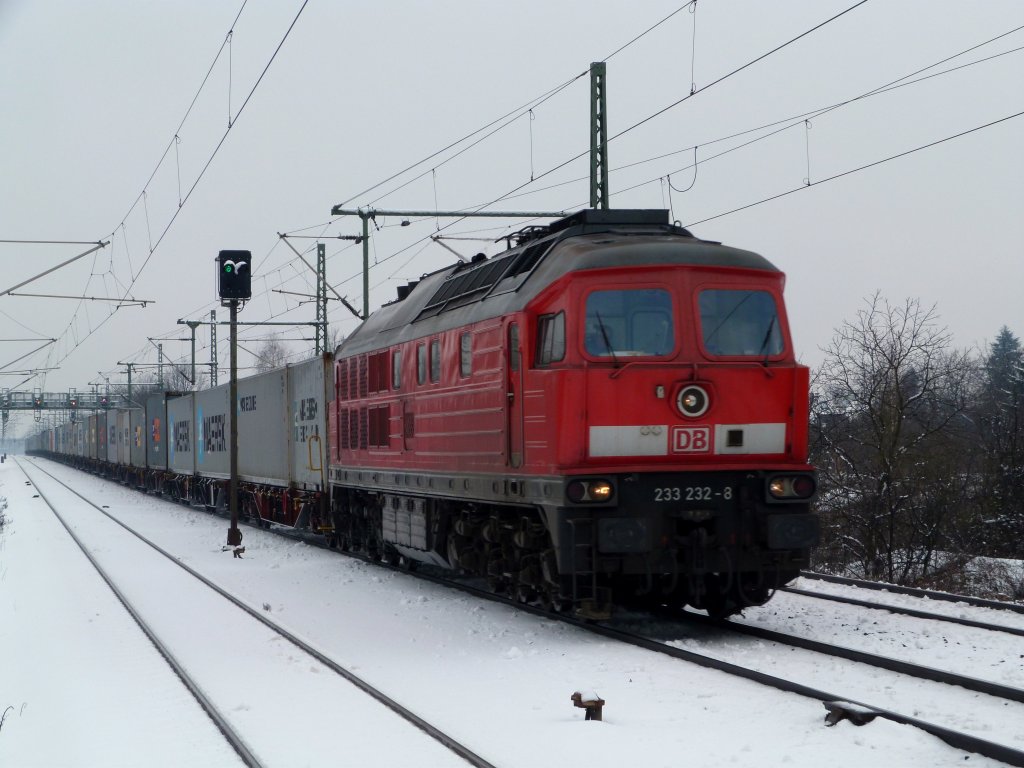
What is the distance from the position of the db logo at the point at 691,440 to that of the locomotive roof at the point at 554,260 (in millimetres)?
1522

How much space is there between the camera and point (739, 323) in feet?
35.3

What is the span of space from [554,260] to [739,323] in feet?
5.95

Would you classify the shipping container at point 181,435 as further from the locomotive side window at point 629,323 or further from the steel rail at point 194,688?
the locomotive side window at point 629,323

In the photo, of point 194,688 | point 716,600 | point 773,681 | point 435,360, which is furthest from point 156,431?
point 773,681

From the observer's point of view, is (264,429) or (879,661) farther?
(264,429)

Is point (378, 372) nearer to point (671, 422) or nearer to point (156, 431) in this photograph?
point (671, 422)

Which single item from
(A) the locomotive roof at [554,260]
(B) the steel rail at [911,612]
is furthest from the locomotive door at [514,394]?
(B) the steel rail at [911,612]

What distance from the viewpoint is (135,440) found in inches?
1984

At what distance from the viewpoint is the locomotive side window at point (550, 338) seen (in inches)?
414

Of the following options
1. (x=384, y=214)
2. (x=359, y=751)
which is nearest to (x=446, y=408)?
(x=359, y=751)

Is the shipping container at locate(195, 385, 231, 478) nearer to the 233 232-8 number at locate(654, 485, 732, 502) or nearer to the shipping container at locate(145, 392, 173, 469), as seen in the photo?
the shipping container at locate(145, 392, 173, 469)

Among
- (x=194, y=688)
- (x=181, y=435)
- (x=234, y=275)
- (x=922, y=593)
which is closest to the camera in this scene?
(x=194, y=688)

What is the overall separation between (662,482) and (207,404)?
1031 inches

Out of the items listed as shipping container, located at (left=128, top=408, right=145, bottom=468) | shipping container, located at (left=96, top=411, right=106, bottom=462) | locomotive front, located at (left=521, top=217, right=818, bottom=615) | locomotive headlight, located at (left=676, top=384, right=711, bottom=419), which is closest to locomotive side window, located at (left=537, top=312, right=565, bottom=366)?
locomotive front, located at (left=521, top=217, right=818, bottom=615)
